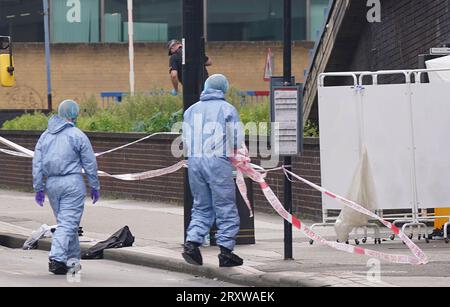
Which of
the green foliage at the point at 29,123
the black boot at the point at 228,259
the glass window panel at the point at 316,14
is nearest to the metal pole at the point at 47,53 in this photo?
the glass window panel at the point at 316,14

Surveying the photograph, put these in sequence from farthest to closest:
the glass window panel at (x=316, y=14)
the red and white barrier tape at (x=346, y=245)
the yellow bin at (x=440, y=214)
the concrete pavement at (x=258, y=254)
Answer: the glass window panel at (x=316, y=14) < the yellow bin at (x=440, y=214) < the red and white barrier tape at (x=346, y=245) < the concrete pavement at (x=258, y=254)

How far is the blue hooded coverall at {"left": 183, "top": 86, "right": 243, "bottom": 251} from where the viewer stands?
1268 centimetres

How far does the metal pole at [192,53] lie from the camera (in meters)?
14.4

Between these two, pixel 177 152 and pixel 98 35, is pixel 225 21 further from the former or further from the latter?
pixel 177 152

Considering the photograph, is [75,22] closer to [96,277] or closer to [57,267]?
[57,267]

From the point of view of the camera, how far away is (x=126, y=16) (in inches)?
1703

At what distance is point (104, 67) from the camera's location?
140 feet

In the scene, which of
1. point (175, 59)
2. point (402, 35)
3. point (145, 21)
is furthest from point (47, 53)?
point (402, 35)

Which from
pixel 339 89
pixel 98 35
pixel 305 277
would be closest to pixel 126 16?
pixel 98 35

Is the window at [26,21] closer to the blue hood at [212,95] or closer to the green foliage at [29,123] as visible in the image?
the green foliage at [29,123]

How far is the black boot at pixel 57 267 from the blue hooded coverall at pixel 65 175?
0.14 ft
